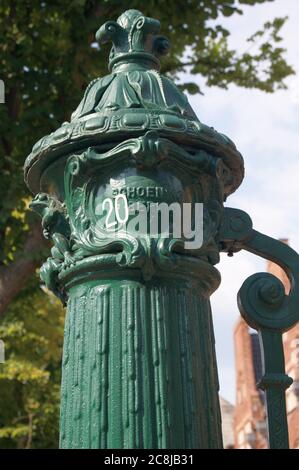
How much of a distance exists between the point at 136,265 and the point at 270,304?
1.82 feet

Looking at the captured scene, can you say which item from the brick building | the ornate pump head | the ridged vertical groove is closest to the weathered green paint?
the ridged vertical groove

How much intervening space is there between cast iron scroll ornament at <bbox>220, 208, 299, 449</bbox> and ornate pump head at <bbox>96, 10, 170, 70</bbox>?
2.25ft

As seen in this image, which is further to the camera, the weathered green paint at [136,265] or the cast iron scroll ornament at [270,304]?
the cast iron scroll ornament at [270,304]

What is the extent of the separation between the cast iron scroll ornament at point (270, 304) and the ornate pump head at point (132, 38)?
0.68 metres

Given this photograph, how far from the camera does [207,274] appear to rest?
2434mm

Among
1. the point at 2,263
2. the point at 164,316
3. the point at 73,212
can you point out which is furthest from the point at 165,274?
the point at 2,263

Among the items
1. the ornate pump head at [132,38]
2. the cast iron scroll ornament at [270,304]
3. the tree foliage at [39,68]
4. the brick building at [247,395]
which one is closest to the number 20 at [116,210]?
the cast iron scroll ornament at [270,304]

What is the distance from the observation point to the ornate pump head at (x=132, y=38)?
2846 mm

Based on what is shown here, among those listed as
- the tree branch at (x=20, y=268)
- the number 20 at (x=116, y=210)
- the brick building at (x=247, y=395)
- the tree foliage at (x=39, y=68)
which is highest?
the brick building at (x=247, y=395)

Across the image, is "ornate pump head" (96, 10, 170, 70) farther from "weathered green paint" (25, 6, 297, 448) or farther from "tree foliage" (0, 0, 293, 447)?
"tree foliage" (0, 0, 293, 447)

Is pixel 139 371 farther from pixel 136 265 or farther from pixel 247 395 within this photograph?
pixel 247 395

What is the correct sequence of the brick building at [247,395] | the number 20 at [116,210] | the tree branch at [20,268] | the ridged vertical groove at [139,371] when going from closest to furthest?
the ridged vertical groove at [139,371]
the number 20 at [116,210]
the tree branch at [20,268]
the brick building at [247,395]

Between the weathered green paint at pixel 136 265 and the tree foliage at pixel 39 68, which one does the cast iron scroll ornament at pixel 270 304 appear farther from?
the tree foliage at pixel 39 68

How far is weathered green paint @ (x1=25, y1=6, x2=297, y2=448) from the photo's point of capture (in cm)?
218
